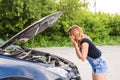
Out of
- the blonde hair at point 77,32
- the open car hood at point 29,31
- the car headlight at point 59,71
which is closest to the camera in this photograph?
the car headlight at point 59,71

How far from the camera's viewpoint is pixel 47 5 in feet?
58.6

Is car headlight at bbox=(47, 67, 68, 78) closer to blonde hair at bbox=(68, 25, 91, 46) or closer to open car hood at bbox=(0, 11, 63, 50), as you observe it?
open car hood at bbox=(0, 11, 63, 50)

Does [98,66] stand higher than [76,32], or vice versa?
[76,32]

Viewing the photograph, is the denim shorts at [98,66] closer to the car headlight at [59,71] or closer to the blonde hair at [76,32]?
the blonde hair at [76,32]

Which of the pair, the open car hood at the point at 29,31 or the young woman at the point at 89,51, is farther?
the young woman at the point at 89,51

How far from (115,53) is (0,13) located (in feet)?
17.8

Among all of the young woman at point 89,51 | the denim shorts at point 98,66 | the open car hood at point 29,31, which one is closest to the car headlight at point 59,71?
the open car hood at point 29,31

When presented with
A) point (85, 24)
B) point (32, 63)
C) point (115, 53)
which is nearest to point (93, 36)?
point (85, 24)

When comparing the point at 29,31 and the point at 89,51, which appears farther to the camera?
the point at 89,51

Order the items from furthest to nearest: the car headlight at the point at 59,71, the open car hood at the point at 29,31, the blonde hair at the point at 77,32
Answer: the blonde hair at the point at 77,32 → the open car hood at the point at 29,31 → the car headlight at the point at 59,71

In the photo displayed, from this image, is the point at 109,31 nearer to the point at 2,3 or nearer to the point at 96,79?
the point at 2,3

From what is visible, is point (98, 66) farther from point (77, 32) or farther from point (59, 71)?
point (59, 71)

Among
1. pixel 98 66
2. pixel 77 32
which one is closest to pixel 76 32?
pixel 77 32

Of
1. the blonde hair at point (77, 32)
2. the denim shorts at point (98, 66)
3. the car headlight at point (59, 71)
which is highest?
the blonde hair at point (77, 32)
